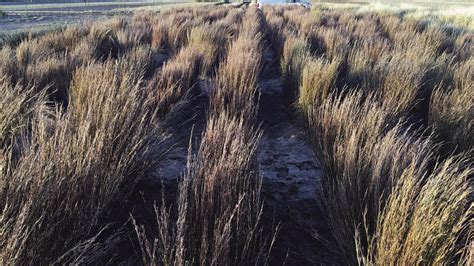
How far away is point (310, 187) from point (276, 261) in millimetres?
911

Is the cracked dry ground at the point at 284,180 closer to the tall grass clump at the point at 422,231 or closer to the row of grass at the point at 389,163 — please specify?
the row of grass at the point at 389,163

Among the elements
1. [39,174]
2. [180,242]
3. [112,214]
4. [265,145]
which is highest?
[39,174]

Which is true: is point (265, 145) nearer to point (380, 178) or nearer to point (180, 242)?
point (380, 178)

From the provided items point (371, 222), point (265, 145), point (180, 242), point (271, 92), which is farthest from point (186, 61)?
point (180, 242)

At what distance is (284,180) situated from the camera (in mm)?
2854

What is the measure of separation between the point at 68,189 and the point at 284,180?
171 centimetres

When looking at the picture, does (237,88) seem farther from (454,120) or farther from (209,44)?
(209,44)

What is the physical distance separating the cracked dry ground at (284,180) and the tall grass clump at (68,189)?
376 mm

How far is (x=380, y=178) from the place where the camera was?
79.3 inches

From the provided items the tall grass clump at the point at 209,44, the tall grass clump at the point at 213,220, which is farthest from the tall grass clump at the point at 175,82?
the tall grass clump at the point at 213,220

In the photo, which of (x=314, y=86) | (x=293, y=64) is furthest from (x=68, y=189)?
(x=293, y=64)

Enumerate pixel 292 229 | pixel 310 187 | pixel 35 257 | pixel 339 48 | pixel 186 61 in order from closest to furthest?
pixel 35 257, pixel 292 229, pixel 310 187, pixel 186 61, pixel 339 48

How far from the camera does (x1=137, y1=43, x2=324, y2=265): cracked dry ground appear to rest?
2137 mm

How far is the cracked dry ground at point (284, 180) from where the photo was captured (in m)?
2.14
